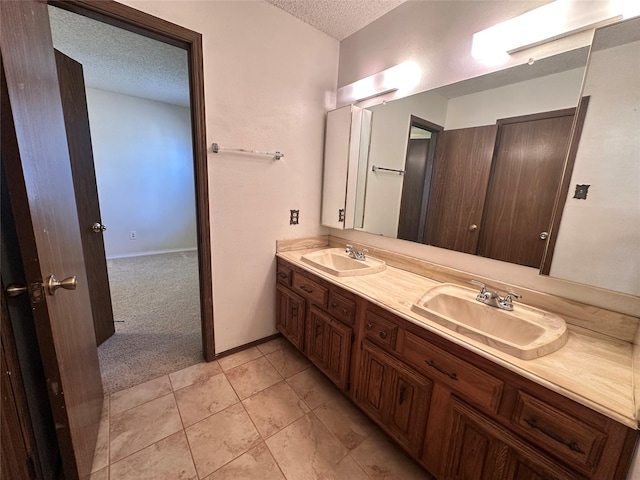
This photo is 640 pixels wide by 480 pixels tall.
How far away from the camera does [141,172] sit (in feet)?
14.2

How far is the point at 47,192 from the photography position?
3.01 ft

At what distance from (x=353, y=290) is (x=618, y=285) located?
106cm

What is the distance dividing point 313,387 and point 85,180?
7.23 feet

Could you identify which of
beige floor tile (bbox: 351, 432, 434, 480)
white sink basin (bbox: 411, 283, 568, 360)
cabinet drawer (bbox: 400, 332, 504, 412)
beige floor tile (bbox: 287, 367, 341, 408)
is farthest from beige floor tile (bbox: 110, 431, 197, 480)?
white sink basin (bbox: 411, 283, 568, 360)

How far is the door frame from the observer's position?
1.28 m

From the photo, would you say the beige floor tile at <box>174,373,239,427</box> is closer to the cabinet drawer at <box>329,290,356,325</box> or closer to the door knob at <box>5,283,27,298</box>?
the cabinet drawer at <box>329,290,356,325</box>

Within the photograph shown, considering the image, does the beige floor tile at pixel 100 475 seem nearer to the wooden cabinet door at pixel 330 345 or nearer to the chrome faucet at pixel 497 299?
the wooden cabinet door at pixel 330 345

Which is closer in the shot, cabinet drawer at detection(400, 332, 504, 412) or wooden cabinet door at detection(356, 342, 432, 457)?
cabinet drawer at detection(400, 332, 504, 412)

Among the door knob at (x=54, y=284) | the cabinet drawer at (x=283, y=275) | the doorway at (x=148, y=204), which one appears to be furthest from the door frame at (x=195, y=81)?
the door knob at (x=54, y=284)

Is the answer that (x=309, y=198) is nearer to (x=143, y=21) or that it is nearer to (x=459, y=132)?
(x=459, y=132)

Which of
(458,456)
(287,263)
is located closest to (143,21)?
(287,263)

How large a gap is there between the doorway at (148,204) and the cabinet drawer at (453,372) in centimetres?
141

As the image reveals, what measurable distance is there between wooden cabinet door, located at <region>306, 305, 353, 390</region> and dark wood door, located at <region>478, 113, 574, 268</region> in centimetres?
93

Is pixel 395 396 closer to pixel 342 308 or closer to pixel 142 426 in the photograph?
pixel 342 308
